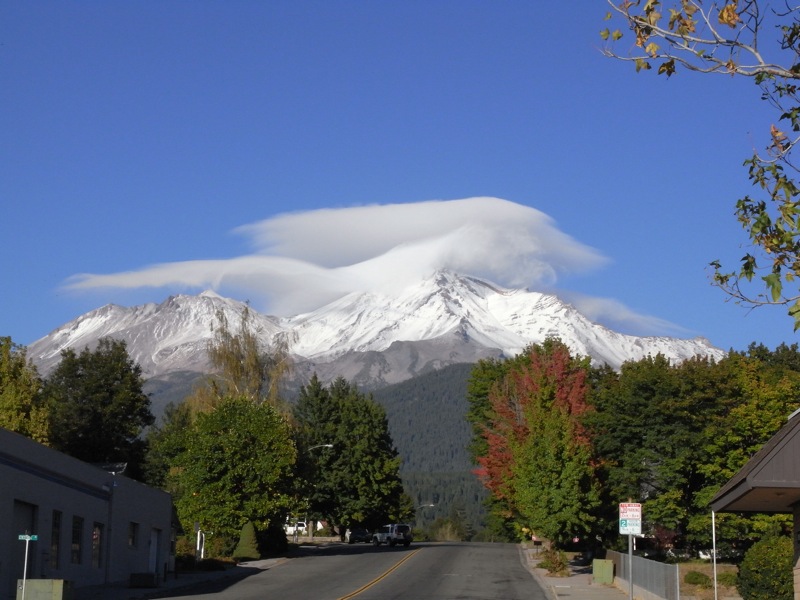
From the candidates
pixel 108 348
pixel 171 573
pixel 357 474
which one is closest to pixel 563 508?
pixel 171 573

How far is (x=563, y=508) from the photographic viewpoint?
4950cm

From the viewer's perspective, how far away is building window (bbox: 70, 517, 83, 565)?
4118 centimetres

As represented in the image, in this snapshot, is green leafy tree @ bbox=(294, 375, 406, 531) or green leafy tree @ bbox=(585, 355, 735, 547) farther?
green leafy tree @ bbox=(294, 375, 406, 531)

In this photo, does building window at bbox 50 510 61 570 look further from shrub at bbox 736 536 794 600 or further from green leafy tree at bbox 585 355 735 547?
green leafy tree at bbox 585 355 735 547

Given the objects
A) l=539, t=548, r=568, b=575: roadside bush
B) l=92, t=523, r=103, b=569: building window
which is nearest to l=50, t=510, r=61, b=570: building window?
l=92, t=523, r=103, b=569: building window

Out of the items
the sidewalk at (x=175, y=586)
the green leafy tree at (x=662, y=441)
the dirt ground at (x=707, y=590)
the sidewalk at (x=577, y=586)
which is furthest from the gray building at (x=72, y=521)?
the green leafy tree at (x=662, y=441)

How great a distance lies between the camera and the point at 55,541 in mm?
39281

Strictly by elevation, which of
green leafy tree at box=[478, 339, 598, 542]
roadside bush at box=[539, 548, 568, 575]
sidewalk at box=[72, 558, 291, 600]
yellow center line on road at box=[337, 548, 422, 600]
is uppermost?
green leafy tree at box=[478, 339, 598, 542]

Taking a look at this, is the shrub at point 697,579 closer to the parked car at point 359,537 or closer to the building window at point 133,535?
the building window at point 133,535

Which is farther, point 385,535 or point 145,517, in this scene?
point 385,535

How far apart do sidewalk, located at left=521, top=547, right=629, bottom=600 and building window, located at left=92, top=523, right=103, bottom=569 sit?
57.6ft

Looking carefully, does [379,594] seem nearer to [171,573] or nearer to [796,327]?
[171,573]

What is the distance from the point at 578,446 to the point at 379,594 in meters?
16.9

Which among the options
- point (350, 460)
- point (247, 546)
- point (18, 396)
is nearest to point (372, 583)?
point (247, 546)
